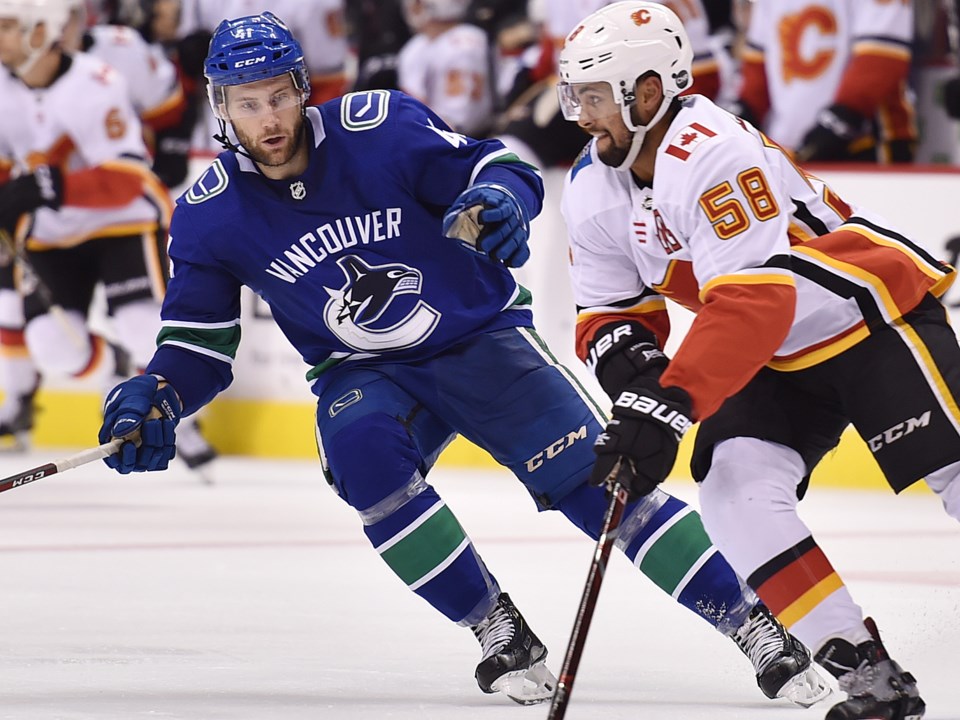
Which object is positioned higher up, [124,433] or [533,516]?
[124,433]

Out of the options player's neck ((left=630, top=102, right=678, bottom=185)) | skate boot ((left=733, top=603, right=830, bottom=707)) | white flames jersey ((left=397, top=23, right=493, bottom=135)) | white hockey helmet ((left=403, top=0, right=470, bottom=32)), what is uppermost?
player's neck ((left=630, top=102, right=678, bottom=185))

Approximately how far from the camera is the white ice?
9.85 feet

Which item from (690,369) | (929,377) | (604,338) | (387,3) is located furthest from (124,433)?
(387,3)

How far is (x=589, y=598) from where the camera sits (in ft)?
8.43

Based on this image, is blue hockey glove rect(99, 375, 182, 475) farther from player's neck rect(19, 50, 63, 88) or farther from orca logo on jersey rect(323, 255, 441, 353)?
player's neck rect(19, 50, 63, 88)

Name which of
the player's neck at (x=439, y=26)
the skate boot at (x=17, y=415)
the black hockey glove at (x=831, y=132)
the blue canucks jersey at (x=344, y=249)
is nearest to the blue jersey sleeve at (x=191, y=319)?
the blue canucks jersey at (x=344, y=249)

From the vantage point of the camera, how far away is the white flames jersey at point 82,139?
259 inches

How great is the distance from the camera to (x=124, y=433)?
10.2 ft

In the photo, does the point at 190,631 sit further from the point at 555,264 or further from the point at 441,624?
the point at 555,264

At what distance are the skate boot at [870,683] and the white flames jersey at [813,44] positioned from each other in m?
4.05

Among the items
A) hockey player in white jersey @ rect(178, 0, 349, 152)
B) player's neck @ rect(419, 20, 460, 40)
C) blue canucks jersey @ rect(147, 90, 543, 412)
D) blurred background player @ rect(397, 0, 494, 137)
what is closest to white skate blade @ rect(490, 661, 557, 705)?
blue canucks jersey @ rect(147, 90, 543, 412)

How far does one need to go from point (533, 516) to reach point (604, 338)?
2659 mm

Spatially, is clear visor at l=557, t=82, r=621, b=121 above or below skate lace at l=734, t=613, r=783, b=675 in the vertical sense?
above

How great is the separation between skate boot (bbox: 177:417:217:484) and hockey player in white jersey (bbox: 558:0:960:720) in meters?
3.77
